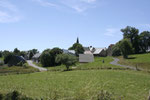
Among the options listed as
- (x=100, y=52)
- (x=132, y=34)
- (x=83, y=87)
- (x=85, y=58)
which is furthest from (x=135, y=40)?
(x=83, y=87)

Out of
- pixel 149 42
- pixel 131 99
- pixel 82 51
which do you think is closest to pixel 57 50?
pixel 82 51

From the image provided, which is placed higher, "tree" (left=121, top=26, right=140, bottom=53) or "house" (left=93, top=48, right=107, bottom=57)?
"tree" (left=121, top=26, right=140, bottom=53)

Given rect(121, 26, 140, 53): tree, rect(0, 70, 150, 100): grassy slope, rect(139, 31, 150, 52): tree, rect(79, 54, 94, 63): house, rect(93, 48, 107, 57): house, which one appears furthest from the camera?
rect(93, 48, 107, 57): house

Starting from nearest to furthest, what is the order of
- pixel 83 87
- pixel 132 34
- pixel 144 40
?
pixel 83 87
pixel 132 34
pixel 144 40

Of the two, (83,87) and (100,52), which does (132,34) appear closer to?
Answer: (100,52)

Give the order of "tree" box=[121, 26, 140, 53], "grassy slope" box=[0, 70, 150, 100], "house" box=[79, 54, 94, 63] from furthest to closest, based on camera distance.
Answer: "tree" box=[121, 26, 140, 53], "house" box=[79, 54, 94, 63], "grassy slope" box=[0, 70, 150, 100]

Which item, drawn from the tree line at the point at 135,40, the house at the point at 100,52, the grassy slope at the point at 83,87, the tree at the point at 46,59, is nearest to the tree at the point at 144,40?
the tree line at the point at 135,40

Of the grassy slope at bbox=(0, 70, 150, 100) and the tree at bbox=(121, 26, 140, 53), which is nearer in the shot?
the grassy slope at bbox=(0, 70, 150, 100)

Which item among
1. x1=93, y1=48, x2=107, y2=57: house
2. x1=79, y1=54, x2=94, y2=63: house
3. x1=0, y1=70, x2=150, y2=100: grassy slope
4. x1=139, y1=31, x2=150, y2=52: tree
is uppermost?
x1=139, y1=31, x2=150, y2=52: tree

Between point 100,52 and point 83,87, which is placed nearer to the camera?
point 83,87

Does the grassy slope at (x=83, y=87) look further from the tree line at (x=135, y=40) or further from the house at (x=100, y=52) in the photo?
the house at (x=100, y=52)

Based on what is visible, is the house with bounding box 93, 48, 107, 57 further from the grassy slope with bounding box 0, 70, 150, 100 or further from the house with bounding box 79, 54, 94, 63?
the grassy slope with bounding box 0, 70, 150, 100

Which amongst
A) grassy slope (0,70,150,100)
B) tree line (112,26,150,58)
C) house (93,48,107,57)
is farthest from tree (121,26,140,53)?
grassy slope (0,70,150,100)

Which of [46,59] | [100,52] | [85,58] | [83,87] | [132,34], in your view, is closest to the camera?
[83,87]
